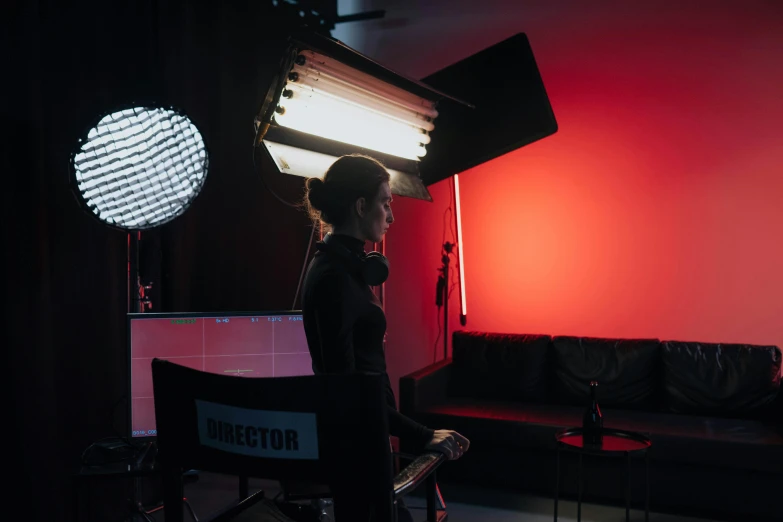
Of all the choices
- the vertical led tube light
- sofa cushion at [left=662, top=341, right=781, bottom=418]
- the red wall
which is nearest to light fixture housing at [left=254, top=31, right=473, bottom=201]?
the vertical led tube light

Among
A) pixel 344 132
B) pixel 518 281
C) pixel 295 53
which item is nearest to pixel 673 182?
pixel 518 281

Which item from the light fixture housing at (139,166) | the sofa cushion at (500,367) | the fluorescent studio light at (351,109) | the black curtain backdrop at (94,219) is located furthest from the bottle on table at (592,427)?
the light fixture housing at (139,166)

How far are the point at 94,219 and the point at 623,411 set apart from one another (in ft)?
9.99

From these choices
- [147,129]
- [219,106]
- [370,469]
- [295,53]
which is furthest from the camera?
[219,106]

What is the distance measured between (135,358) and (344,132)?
3.98ft

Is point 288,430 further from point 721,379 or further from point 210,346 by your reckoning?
point 721,379

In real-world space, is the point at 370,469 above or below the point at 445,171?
below

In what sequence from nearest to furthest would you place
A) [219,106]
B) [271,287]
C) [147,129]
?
[147,129] → [219,106] → [271,287]

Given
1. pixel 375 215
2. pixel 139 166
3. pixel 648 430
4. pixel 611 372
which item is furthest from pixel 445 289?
pixel 375 215

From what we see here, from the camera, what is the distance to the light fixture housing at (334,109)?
7.17 feet

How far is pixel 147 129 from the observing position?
2.37m

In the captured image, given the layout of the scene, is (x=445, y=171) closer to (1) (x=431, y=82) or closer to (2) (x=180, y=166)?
(1) (x=431, y=82)

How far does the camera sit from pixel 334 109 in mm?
2439

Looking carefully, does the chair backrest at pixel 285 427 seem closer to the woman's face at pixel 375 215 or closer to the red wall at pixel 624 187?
the woman's face at pixel 375 215
